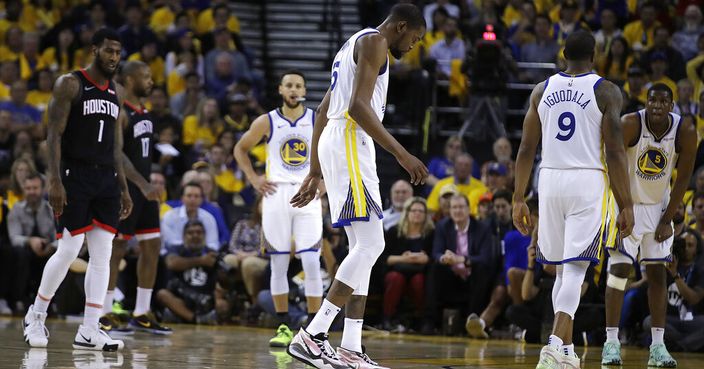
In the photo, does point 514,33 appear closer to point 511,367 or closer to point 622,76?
point 622,76

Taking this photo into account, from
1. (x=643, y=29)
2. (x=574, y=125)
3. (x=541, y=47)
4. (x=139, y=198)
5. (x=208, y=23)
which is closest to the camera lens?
(x=574, y=125)

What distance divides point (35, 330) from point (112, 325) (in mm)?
2129

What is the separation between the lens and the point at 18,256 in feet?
47.2

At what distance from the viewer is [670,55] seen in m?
16.2

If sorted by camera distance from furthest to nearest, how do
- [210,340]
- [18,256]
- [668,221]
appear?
[18,256] < [210,340] < [668,221]

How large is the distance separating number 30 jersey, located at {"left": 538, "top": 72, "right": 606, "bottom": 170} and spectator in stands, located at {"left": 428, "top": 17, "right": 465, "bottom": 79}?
10077 millimetres

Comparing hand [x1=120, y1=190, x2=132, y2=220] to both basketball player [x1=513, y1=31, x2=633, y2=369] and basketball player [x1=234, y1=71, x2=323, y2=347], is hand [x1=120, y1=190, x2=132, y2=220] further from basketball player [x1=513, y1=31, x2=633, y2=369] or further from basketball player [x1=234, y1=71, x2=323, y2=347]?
basketball player [x1=513, y1=31, x2=633, y2=369]

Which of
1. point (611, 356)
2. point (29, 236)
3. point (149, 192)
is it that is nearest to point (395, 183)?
point (149, 192)

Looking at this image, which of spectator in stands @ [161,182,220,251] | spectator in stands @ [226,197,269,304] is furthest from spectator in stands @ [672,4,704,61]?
spectator in stands @ [161,182,220,251]

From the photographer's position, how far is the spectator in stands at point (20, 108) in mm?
17266

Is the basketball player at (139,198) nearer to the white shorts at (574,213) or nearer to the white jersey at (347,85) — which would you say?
the white jersey at (347,85)

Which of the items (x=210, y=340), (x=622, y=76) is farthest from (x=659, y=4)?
(x=210, y=340)

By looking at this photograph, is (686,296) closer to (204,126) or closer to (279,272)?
(279,272)

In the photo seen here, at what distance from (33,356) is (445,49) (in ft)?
36.6
